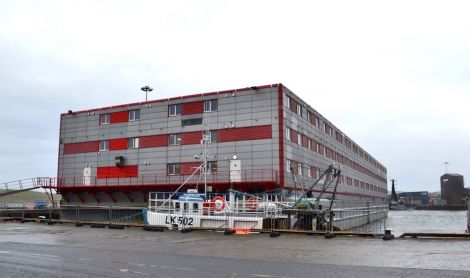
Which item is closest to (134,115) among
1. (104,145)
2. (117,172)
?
(104,145)

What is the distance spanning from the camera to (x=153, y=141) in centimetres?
5153

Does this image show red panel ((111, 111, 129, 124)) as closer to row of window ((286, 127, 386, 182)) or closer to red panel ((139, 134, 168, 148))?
red panel ((139, 134, 168, 148))

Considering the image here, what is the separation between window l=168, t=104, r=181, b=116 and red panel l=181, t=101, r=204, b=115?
61 centimetres

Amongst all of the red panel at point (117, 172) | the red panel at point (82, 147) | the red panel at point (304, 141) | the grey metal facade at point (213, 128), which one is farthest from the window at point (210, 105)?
the red panel at point (82, 147)

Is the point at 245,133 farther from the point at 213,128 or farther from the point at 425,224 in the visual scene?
the point at 425,224

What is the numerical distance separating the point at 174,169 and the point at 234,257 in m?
34.7

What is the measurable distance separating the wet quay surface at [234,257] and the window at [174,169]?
27.1 m

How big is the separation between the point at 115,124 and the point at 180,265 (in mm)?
43829

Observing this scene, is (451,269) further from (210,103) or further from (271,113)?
(210,103)

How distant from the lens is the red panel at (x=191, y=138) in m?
48.3

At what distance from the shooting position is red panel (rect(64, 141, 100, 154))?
184ft

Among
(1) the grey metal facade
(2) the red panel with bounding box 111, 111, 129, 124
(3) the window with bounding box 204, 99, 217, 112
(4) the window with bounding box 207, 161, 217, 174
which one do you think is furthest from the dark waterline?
(2) the red panel with bounding box 111, 111, 129, 124

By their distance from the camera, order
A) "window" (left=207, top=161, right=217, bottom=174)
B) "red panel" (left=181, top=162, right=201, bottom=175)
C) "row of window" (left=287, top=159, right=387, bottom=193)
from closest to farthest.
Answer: "row of window" (left=287, top=159, right=387, bottom=193) < "window" (left=207, top=161, right=217, bottom=174) < "red panel" (left=181, top=162, right=201, bottom=175)

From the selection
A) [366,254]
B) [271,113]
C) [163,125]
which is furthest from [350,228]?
[366,254]
